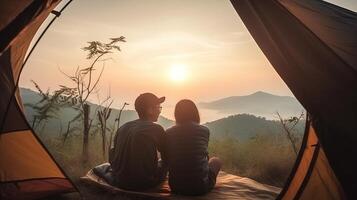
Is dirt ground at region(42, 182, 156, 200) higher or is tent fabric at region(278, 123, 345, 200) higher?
tent fabric at region(278, 123, 345, 200)

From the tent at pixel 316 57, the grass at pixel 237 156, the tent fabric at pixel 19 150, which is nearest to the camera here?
the tent at pixel 316 57

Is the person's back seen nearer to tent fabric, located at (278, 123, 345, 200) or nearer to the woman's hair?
the woman's hair

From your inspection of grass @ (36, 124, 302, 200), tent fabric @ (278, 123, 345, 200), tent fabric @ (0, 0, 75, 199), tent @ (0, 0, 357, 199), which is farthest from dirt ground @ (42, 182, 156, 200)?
tent @ (0, 0, 357, 199)

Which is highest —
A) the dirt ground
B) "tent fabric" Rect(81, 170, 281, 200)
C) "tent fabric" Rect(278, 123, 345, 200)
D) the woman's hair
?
the woman's hair

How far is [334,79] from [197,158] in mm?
2068

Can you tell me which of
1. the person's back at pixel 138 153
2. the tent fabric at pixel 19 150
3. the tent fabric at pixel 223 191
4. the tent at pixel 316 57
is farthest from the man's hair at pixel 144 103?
the tent at pixel 316 57

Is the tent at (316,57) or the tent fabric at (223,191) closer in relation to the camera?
the tent at (316,57)

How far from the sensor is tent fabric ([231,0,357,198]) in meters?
3.25

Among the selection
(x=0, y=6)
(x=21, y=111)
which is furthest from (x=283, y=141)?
(x=0, y=6)

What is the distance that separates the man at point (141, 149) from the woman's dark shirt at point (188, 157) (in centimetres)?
22

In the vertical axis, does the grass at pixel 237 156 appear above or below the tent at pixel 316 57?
below

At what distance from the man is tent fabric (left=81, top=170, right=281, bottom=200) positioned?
0.15m

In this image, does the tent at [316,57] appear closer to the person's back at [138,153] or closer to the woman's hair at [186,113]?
the woman's hair at [186,113]

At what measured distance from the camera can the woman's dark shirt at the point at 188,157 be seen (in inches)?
189
